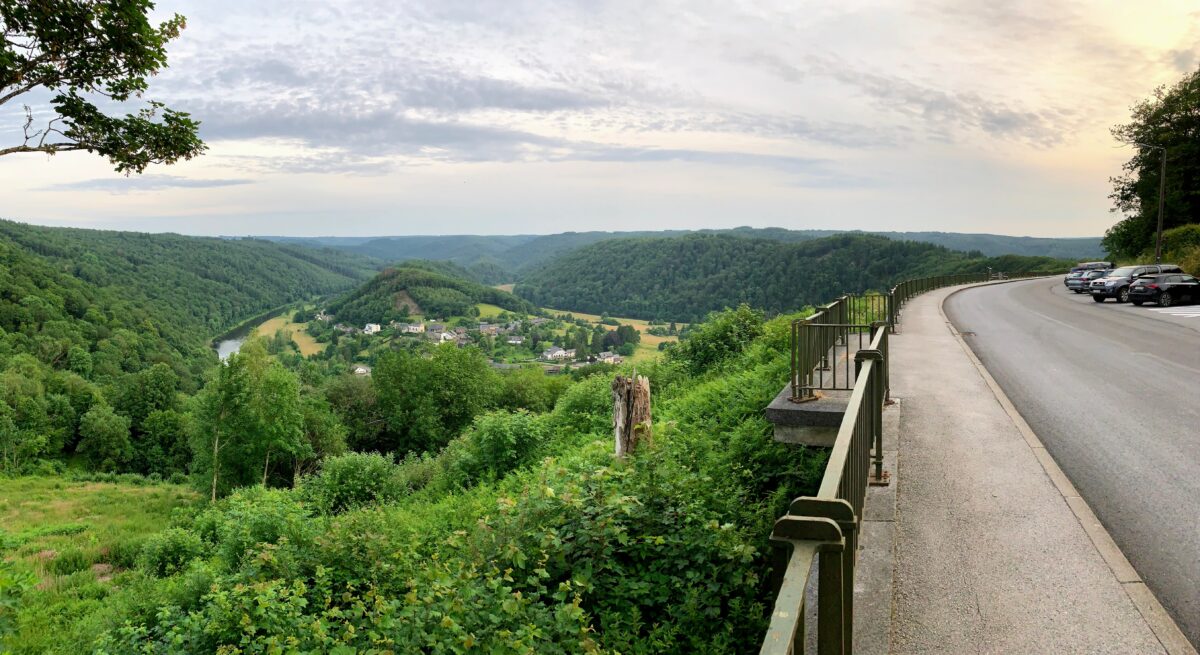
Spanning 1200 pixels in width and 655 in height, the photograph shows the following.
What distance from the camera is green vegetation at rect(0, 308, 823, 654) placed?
202 inches

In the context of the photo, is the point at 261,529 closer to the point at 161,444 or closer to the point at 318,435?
the point at 318,435

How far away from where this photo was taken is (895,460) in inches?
275

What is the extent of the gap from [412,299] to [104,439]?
115 metres

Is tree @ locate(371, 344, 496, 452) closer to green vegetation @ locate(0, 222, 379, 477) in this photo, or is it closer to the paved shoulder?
green vegetation @ locate(0, 222, 379, 477)

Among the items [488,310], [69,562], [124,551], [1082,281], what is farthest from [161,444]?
[488,310]

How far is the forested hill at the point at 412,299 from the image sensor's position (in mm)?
166125

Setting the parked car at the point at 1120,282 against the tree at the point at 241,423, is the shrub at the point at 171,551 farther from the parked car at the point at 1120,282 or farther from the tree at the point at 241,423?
the parked car at the point at 1120,282

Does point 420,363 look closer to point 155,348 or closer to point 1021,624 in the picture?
point 1021,624

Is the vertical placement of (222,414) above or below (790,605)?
below

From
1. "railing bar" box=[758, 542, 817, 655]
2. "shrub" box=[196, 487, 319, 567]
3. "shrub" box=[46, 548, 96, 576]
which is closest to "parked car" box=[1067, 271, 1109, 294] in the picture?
"shrub" box=[196, 487, 319, 567]

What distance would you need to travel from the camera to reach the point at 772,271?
473ft

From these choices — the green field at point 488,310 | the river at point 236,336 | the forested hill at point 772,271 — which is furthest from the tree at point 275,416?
the green field at point 488,310

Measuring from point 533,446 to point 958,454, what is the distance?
45.1ft

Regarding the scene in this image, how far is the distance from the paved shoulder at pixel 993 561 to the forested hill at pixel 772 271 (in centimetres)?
8719
